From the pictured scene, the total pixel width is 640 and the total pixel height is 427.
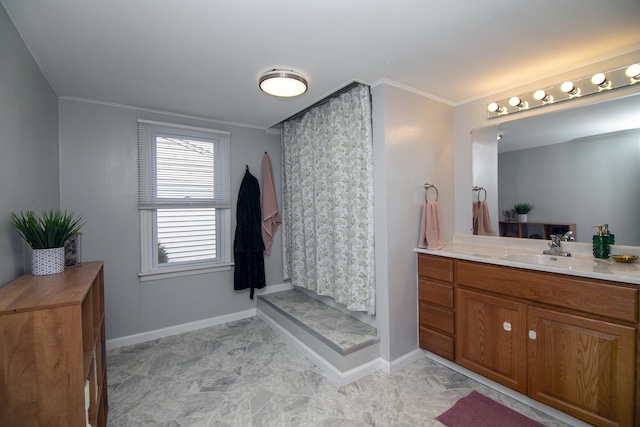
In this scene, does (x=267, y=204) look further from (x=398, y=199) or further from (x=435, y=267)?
(x=435, y=267)

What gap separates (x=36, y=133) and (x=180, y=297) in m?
1.87

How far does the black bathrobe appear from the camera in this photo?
3.19 metres

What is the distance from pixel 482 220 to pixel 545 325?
1.06 m

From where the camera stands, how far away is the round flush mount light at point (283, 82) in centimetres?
200

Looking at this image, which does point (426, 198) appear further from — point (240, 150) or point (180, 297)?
point (180, 297)

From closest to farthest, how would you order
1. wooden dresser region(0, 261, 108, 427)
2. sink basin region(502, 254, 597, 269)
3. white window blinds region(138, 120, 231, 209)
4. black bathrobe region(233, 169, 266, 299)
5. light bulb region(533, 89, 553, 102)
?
1. wooden dresser region(0, 261, 108, 427)
2. sink basin region(502, 254, 597, 269)
3. light bulb region(533, 89, 553, 102)
4. white window blinds region(138, 120, 231, 209)
5. black bathrobe region(233, 169, 266, 299)

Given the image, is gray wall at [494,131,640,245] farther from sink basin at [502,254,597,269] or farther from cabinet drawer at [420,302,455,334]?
cabinet drawer at [420,302,455,334]

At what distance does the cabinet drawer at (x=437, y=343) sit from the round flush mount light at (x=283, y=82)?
223cm

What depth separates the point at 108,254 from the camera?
8.57ft

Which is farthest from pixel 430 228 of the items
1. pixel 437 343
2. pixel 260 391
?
pixel 260 391

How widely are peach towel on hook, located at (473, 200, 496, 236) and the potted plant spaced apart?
0.23m

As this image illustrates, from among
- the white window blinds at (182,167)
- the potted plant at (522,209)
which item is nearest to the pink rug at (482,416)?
the potted plant at (522,209)

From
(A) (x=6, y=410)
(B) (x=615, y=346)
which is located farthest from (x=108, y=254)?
(B) (x=615, y=346)

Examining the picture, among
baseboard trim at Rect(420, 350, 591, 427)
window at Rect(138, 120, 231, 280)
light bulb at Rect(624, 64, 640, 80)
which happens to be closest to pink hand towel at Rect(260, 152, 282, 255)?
window at Rect(138, 120, 231, 280)
